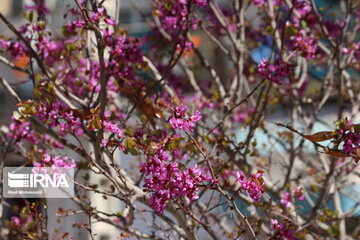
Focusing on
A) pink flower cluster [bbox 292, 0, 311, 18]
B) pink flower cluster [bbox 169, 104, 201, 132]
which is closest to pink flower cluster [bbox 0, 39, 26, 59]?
pink flower cluster [bbox 169, 104, 201, 132]

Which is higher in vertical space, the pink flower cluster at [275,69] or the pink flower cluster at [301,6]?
the pink flower cluster at [301,6]

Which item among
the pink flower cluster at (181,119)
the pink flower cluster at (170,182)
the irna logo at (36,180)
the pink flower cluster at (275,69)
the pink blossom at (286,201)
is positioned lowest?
the pink flower cluster at (170,182)

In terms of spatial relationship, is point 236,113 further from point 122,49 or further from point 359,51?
point 122,49

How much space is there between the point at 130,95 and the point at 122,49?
536 mm

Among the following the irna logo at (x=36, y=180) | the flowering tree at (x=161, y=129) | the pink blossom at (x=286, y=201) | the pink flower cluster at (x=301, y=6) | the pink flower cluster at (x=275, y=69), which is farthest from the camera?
the pink blossom at (x=286, y=201)

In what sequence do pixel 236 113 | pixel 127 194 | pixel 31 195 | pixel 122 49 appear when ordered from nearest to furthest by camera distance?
pixel 127 194
pixel 122 49
pixel 31 195
pixel 236 113

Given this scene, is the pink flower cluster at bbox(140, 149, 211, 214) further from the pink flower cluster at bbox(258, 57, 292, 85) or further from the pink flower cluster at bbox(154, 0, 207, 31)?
the pink flower cluster at bbox(154, 0, 207, 31)

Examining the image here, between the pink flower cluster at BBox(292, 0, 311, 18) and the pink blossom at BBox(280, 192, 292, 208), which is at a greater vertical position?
the pink flower cluster at BBox(292, 0, 311, 18)

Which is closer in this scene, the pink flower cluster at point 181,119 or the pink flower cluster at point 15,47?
the pink flower cluster at point 181,119

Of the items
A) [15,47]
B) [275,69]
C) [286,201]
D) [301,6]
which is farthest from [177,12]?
[286,201]

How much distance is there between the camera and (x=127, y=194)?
302cm

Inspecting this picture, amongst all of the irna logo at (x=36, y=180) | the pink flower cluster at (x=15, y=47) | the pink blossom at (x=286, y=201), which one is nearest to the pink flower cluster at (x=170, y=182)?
the irna logo at (x=36, y=180)

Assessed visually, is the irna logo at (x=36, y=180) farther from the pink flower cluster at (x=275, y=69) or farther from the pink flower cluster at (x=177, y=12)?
the pink flower cluster at (x=275, y=69)

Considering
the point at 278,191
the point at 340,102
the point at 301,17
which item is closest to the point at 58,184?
the point at 278,191
